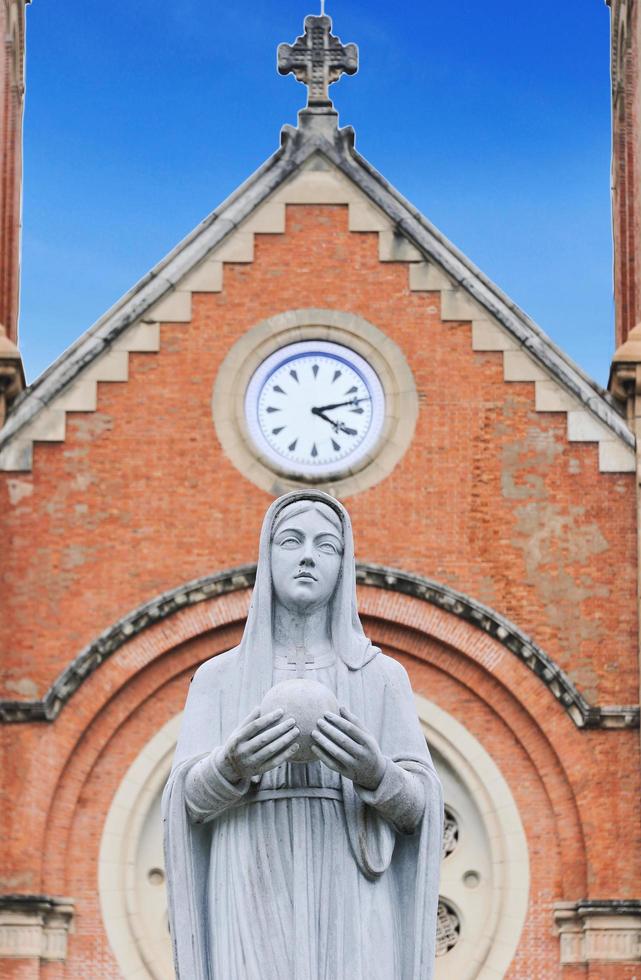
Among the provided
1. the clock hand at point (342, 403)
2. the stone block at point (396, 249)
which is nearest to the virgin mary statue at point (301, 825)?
the clock hand at point (342, 403)

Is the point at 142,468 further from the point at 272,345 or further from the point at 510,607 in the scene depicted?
the point at 510,607

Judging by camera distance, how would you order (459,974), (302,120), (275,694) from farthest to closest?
(302,120), (459,974), (275,694)

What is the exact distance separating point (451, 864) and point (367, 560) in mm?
2509

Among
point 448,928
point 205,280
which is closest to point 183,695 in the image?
point 448,928

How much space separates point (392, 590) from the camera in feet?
76.7

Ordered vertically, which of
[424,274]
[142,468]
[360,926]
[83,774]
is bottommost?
[360,926]

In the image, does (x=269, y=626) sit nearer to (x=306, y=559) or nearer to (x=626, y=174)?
(x=306, y=559)

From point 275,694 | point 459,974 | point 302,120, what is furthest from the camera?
point 302,120

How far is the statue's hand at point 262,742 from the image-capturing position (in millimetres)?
8328

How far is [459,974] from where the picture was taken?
901 inches

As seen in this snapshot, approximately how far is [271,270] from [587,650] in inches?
162

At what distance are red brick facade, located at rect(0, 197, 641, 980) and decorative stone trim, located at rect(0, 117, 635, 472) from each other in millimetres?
109

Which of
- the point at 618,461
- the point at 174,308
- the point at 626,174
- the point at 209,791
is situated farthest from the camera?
the point at 626,174

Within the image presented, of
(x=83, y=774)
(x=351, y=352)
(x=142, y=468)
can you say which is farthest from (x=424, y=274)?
(x=83, y=774)
